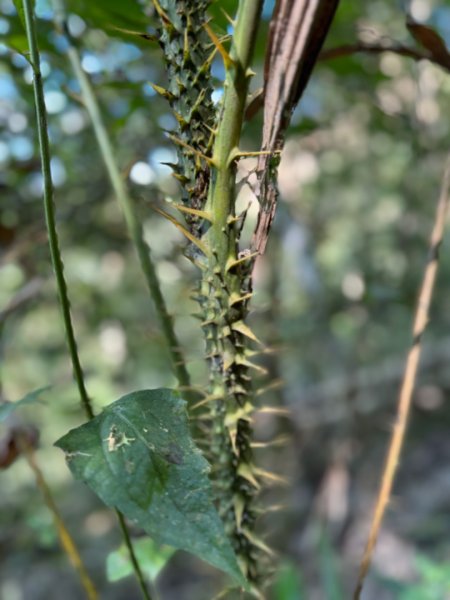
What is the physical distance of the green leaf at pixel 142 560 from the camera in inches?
24.7

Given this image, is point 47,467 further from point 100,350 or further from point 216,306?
point 216,306

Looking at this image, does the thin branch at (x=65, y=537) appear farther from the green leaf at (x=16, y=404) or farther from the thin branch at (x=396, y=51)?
the thin branch at (x=396, y=51)

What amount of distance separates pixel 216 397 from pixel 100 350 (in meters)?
3.18

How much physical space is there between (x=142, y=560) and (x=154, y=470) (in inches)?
15.8

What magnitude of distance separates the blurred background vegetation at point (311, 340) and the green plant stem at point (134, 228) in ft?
2.42

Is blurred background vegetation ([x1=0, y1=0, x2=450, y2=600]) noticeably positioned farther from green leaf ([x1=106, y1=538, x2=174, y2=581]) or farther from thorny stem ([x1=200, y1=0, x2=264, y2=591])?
thorny stem ([x1=200, y1=0, x2=264, y2=591])

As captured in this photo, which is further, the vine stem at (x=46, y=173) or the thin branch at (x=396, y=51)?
the thin branch at (x=396, y=51)

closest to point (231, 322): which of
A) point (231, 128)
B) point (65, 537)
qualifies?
point (231, 128)

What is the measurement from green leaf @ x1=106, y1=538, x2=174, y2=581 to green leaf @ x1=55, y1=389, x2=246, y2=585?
1.13 feet

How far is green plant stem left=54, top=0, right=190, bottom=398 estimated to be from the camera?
1.78ft

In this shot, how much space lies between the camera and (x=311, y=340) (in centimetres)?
267

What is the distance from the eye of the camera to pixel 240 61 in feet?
1.19

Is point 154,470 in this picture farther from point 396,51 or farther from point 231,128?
point 396,51

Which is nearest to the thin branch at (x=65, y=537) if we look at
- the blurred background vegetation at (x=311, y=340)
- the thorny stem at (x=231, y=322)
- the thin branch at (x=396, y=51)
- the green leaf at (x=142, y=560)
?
the green leaf at (x=142, y=560)
